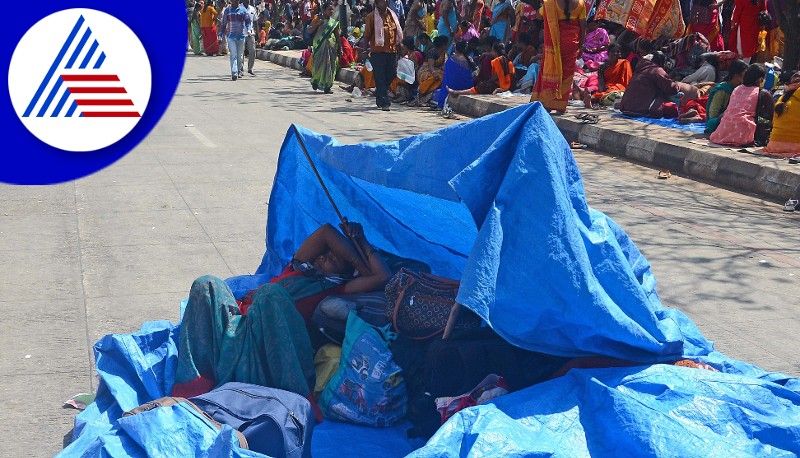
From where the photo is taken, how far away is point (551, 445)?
10.3ft

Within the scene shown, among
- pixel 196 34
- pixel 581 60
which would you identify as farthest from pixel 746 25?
pixel 196 34

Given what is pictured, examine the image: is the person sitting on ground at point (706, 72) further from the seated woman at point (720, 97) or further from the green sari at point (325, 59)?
the green sari at point (325, 59)

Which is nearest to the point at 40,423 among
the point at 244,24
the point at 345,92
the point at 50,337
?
the point at 50,337

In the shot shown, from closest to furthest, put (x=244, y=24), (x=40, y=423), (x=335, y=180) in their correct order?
(x=40, y=423) → (x=335, y=180) → (x=244, y=24)

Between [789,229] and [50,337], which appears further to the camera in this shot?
[789,229]

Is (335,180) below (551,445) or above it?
above

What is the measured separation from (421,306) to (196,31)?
27.1 m

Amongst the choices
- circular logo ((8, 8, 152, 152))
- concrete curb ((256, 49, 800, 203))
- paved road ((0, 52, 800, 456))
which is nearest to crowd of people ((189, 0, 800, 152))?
concrete curb ((256, 49, 800, 203))

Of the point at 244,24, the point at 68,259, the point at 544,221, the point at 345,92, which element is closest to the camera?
the point at 544,221

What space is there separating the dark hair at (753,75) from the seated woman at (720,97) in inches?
22.8

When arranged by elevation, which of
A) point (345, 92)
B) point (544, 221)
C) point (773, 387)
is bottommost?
point (345, 92)

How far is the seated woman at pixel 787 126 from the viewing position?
9461 mm

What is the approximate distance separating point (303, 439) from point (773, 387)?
1659 millimetres

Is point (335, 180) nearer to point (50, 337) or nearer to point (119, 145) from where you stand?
point (50, 337)
